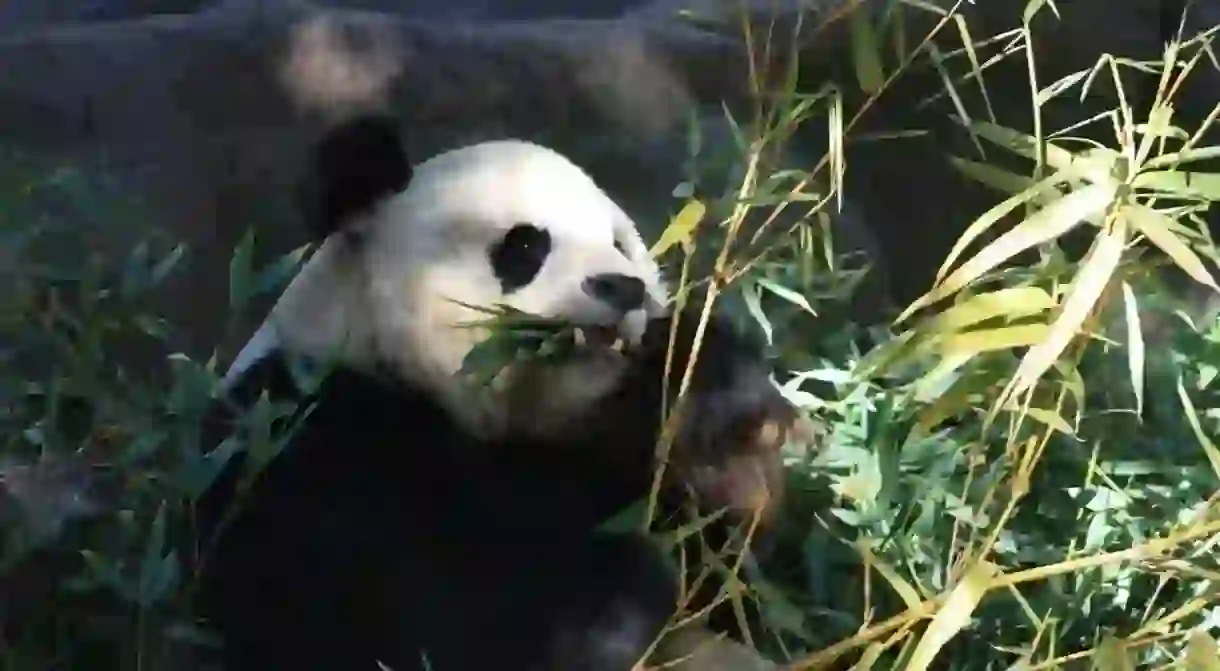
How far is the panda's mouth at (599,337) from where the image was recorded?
44.6 inches

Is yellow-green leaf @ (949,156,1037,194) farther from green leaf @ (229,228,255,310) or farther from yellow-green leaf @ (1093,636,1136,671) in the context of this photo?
green leaf @ (229,228,255,310)

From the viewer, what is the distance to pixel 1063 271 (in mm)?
1008

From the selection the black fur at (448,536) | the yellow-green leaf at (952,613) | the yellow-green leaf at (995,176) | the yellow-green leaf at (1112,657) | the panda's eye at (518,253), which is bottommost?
the black fur at (448,536)

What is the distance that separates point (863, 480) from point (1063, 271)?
0.34m

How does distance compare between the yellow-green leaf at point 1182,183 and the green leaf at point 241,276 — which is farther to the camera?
the green leaf at point 241,276

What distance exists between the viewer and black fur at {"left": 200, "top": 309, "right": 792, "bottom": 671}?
3.69 feet

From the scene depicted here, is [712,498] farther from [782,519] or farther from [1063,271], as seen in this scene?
[1063,271]

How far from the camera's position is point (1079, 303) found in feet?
2.72

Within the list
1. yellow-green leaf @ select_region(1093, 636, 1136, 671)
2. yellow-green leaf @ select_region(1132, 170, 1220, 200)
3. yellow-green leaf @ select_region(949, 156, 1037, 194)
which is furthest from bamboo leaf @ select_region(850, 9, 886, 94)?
yellow-green leaf @ select_region(1093, 636, 1136, 671)

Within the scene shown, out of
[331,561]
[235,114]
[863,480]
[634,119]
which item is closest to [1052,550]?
[863,480]

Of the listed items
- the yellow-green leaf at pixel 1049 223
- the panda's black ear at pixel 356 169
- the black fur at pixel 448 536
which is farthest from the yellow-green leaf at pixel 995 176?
the panda's black ear at pixel 356 169

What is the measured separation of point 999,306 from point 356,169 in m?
0.64

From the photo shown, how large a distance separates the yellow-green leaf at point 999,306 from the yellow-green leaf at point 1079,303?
3 cm

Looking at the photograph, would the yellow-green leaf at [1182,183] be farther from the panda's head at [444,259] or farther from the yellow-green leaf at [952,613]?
the panda's head at [444,259]
